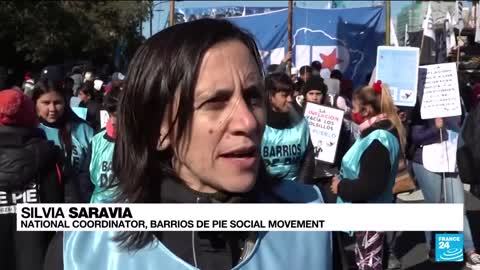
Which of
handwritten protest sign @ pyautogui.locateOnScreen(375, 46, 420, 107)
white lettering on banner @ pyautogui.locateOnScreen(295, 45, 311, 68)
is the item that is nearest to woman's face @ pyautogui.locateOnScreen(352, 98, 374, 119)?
handwritten protest sign @ pyautogui.locateOnScreen(375, 46, 420, 107)

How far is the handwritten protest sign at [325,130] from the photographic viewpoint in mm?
6691

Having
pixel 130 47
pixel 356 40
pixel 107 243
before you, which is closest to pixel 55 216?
pixel 107 243

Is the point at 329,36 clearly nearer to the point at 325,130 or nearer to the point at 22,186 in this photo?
the point at 325,130

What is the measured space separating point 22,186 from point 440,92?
4.02m

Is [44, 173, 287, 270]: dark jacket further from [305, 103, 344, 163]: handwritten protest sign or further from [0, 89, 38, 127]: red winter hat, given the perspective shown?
[305, 103, 344, 163]: handwritten protest sign

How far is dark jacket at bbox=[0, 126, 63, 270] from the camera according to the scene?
414cm

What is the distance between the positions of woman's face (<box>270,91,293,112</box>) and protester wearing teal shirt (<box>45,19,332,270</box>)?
4.19 m

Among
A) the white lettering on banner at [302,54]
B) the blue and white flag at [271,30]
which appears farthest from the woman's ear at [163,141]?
the blue and white flag at [271,30]

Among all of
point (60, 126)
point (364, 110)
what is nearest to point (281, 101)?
point (364, 110)

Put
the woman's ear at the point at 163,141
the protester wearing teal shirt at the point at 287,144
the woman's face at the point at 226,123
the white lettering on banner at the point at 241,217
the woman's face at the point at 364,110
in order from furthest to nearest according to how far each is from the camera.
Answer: the woman's face at the point at 364,110, the protester wearing teal shirt at the point at 287,144, the woman's ear at the point at 163,141, the woman's face at the point at 226,123, the white lettering on banner at the point at 241,217

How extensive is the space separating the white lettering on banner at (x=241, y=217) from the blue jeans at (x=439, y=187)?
5795 millimetres

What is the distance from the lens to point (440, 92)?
686 centimetres

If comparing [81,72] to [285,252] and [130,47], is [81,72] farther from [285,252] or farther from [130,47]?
[130,47]

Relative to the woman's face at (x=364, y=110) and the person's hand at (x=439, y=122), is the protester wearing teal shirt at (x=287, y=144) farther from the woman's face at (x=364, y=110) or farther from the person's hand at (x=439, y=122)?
the person's hand at (x=439, y=122)
